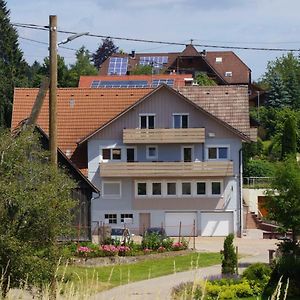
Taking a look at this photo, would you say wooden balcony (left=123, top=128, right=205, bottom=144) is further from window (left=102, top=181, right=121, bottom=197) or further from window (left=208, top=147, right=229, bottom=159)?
window (left=102, top=181, right=121, bottom=197)

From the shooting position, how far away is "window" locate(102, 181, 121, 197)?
54500mm

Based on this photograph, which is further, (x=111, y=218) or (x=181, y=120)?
(x=181, y=120)

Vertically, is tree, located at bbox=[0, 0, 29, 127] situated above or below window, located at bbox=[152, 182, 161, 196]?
above

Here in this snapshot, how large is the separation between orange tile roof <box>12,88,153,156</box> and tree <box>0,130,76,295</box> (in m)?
35.5

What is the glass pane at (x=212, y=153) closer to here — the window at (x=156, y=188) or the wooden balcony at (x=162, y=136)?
the wooden balcony at (x=162, y=136)

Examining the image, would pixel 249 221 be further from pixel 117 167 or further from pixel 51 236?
pixel 51 236

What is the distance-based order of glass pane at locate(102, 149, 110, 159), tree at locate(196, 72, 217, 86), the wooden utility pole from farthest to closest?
tree at locate(196, 72, 217, 86)
glass pane at locate(102, 149, 110, 159)
the wooden utility pole

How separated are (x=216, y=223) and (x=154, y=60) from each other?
57.9 metres

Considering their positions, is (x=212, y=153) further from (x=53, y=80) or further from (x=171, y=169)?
(x=53, y=80)

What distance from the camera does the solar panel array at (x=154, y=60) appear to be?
10700 cm

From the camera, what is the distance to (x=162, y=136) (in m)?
53.6

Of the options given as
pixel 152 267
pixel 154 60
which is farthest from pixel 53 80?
pixel 154 60

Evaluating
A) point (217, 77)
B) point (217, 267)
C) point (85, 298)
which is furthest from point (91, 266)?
point (217, 77)

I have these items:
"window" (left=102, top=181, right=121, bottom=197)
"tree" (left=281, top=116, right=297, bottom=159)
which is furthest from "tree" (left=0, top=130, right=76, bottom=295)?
"tree" (left=281, top=116, right=297, bottom=159)
